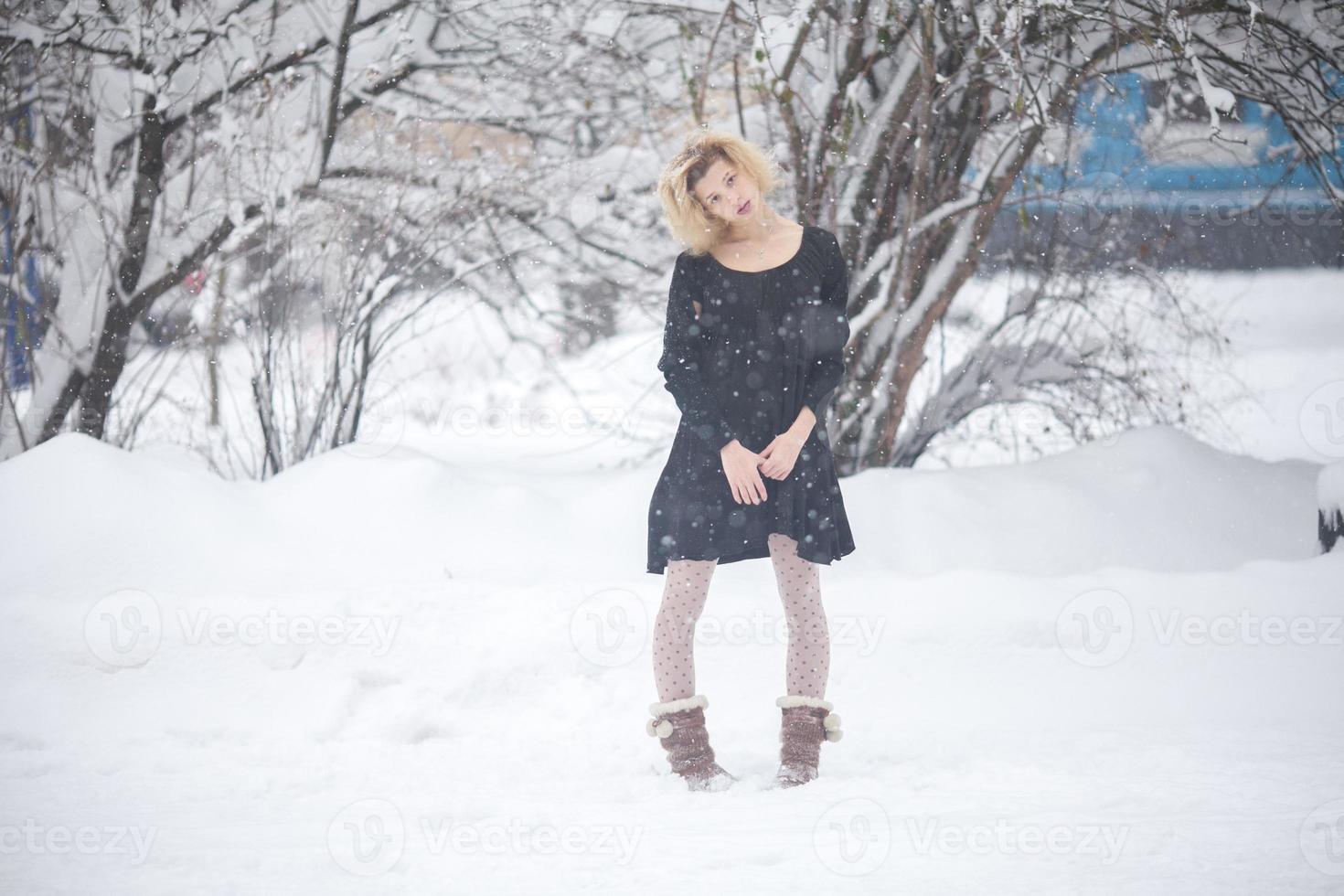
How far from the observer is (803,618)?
7.66 ft

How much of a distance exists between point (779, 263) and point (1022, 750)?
1.31 metres

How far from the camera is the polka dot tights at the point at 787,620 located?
231 cm

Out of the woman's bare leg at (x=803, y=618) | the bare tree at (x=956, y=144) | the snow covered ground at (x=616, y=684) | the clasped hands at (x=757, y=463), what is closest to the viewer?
the snow covered ground at (x=616, y=684)

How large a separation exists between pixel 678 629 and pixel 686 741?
0.24m

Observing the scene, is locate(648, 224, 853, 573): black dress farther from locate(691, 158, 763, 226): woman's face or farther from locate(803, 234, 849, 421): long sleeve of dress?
locate(691, 158, 763, 226): woman's face

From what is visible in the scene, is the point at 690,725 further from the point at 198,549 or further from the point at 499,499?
the point at 198,549

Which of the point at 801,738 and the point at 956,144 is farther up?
the point at 956,144

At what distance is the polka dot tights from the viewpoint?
231cm

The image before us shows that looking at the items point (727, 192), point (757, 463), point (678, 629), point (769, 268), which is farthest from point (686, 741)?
point (727, 192)

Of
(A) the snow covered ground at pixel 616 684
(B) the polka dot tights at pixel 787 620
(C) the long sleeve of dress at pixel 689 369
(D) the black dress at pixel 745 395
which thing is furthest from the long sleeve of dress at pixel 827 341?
(A) the snow covered ground at pixel 616 684

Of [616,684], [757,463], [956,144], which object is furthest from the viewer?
[956,144]

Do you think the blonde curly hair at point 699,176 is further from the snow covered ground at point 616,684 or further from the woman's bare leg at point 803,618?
the snow covered ground at point 616,684

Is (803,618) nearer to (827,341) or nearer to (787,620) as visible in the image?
(787,620)

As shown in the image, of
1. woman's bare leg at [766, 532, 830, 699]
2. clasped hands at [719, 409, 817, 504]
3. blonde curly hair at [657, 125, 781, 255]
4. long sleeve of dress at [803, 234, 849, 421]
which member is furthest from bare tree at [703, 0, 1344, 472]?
woman's bare leg at [766, 532, 830, 699]
